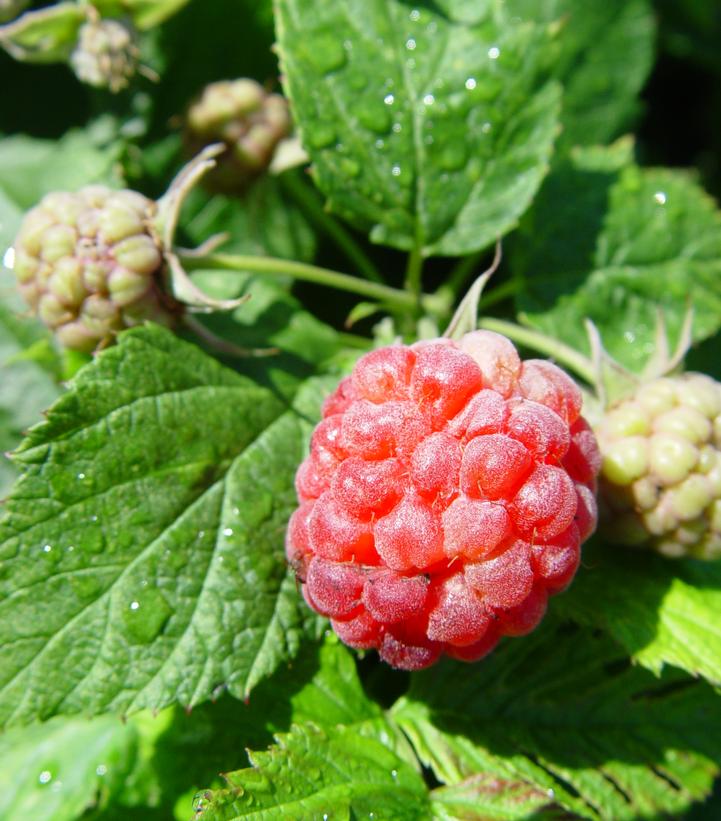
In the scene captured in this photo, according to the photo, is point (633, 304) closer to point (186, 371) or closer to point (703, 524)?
point (703, 524)

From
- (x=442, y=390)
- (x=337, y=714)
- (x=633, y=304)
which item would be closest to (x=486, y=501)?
(x=442, y=390)

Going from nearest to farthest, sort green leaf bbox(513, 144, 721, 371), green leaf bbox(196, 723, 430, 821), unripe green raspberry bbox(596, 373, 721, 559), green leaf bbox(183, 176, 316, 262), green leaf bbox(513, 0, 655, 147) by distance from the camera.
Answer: green leaf bbox(196, 723, 430, 821)
unripe green raspberry bbox(596, 373, 721, 559)
green leaf bbox(513, 144, 721, 371)
green leaf bbox(183, 176, 316, 262)
green leaf bbox(513, 0, 655, 147)

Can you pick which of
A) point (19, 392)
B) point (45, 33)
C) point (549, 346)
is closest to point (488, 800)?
point (549, 346)

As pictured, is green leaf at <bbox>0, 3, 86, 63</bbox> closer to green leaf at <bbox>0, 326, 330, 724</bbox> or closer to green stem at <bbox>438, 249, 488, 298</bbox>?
green leaf at <bbox>0, 326, 330, 724</bbox>

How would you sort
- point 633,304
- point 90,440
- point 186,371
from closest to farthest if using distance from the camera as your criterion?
point 90,440
point 186,371
point 633,304

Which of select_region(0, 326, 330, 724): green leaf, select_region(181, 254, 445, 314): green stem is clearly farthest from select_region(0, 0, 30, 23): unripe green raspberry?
select_region(0, 326, 330, 724): green leaf

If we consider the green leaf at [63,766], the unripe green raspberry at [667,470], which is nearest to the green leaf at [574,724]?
the unripe green raspberry at [667,470]

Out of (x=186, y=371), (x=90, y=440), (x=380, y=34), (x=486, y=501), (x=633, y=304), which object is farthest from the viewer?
(x=633, y=304)

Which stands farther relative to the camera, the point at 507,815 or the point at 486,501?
the point at 507,815
